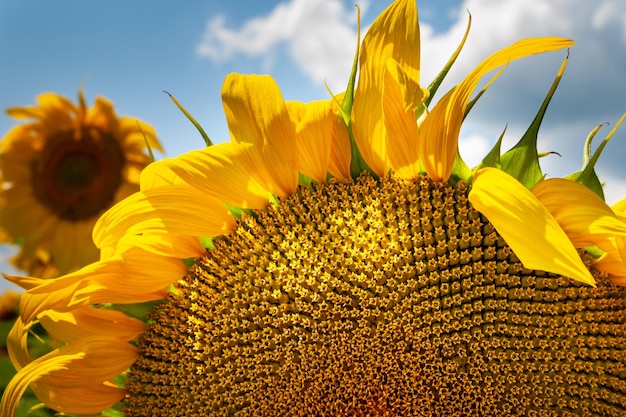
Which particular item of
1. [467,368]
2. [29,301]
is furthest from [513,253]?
[29,301]

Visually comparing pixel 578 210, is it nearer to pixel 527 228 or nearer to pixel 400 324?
pixel 527 228

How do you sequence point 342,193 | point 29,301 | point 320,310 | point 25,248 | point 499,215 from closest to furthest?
point 499,215
point 320,310
point 342,193
point 29,301
point 25,248

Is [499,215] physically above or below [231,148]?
below

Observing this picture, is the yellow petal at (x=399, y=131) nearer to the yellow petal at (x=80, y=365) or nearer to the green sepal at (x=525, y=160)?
the green sepal at (x=525, y=160)

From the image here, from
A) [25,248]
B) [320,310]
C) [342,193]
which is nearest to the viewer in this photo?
[320,310]

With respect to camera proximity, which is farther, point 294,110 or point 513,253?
point 294,110

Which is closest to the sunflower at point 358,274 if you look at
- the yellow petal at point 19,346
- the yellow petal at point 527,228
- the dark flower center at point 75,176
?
the yellow petal at point 527,228

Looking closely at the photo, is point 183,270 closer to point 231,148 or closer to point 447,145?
point 231,148
